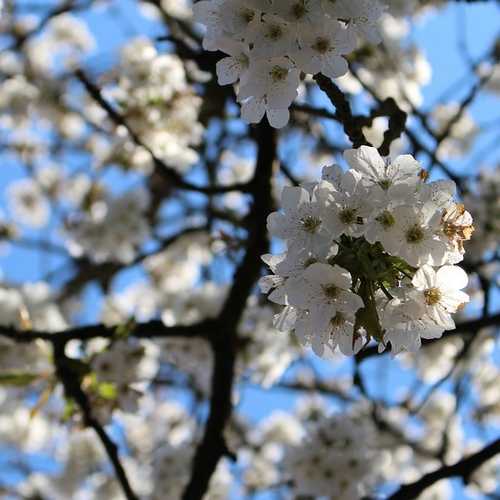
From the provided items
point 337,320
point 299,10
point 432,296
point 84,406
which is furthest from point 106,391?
point 299,10

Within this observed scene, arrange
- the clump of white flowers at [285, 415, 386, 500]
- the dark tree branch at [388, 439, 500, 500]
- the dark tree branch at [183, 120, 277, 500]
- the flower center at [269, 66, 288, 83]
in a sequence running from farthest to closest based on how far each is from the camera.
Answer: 1. the clump of white flowers at [285, 415, 386, 500]
2. the dark tree branch at [183, 120, 277, 500]
3. the dark tree branch at [388, 439, 500, 500]
4. the flower center at [269, 66, 288, 83]

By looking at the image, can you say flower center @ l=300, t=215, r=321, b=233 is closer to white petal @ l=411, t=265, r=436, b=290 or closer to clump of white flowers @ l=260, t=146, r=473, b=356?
clump of white flowers @ l=260, t=146, r=473, b=356

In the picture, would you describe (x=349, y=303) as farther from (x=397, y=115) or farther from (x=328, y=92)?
(x=397, y=115)

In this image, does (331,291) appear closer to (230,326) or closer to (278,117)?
(278,117)

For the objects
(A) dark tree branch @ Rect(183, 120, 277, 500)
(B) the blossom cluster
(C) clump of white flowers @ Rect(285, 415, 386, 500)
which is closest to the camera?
(A) dark tree branch @ Rect(183, 120, 277, 500)

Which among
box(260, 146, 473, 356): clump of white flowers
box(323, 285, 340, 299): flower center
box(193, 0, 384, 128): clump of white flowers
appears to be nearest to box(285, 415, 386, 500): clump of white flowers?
box(260, 146, 473, 356): clump of white flowers

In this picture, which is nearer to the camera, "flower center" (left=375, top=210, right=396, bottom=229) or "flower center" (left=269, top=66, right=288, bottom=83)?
"flower center" (left=375, top=210, right=396, bottom=229)

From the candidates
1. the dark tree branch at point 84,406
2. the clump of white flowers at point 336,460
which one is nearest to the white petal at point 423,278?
the dark tree branch at point 84,406

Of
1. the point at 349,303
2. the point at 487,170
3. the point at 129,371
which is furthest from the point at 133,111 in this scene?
the point at 487,170
